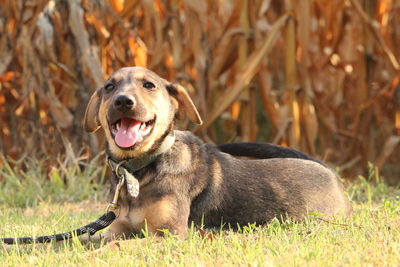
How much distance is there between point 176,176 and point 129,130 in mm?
415

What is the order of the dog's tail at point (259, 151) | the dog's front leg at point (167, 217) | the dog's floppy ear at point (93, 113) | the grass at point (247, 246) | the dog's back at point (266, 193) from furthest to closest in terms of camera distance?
the dog's tail at point (259, 151) → the dog's floppy ear at point (93, 113) → the dog's back at point (266, 193) → the dog's front leg at point (167, 217) → the grass at point (247, 246)

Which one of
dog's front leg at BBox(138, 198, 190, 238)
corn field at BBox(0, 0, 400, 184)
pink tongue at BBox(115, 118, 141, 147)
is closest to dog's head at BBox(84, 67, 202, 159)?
pink tongue at BBox(115, 118, 141, 147)

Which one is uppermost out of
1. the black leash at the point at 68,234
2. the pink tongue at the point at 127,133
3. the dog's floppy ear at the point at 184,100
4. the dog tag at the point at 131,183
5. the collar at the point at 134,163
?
the dog's floppy ear at the point at 184,100

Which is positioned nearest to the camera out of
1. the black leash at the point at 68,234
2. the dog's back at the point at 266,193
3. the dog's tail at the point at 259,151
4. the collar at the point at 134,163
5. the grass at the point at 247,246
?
the grass at the point at 247,246

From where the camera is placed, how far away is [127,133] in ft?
10.9

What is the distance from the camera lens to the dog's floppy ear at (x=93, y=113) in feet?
12.1

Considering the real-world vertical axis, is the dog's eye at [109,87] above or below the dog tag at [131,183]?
above

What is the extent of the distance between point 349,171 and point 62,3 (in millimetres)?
4020

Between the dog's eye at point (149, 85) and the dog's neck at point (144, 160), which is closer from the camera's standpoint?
the dog's neck at point (144, 160)

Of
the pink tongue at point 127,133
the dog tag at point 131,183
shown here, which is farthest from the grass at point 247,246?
the pink tongue at point 127,133

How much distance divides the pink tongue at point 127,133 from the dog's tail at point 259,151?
109 centimetres

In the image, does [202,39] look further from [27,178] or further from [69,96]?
[27,178]

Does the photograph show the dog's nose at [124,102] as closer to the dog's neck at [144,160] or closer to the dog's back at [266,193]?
the dog's neck at [144,160]

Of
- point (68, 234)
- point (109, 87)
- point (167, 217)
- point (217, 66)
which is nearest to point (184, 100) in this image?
point (109, 87)
